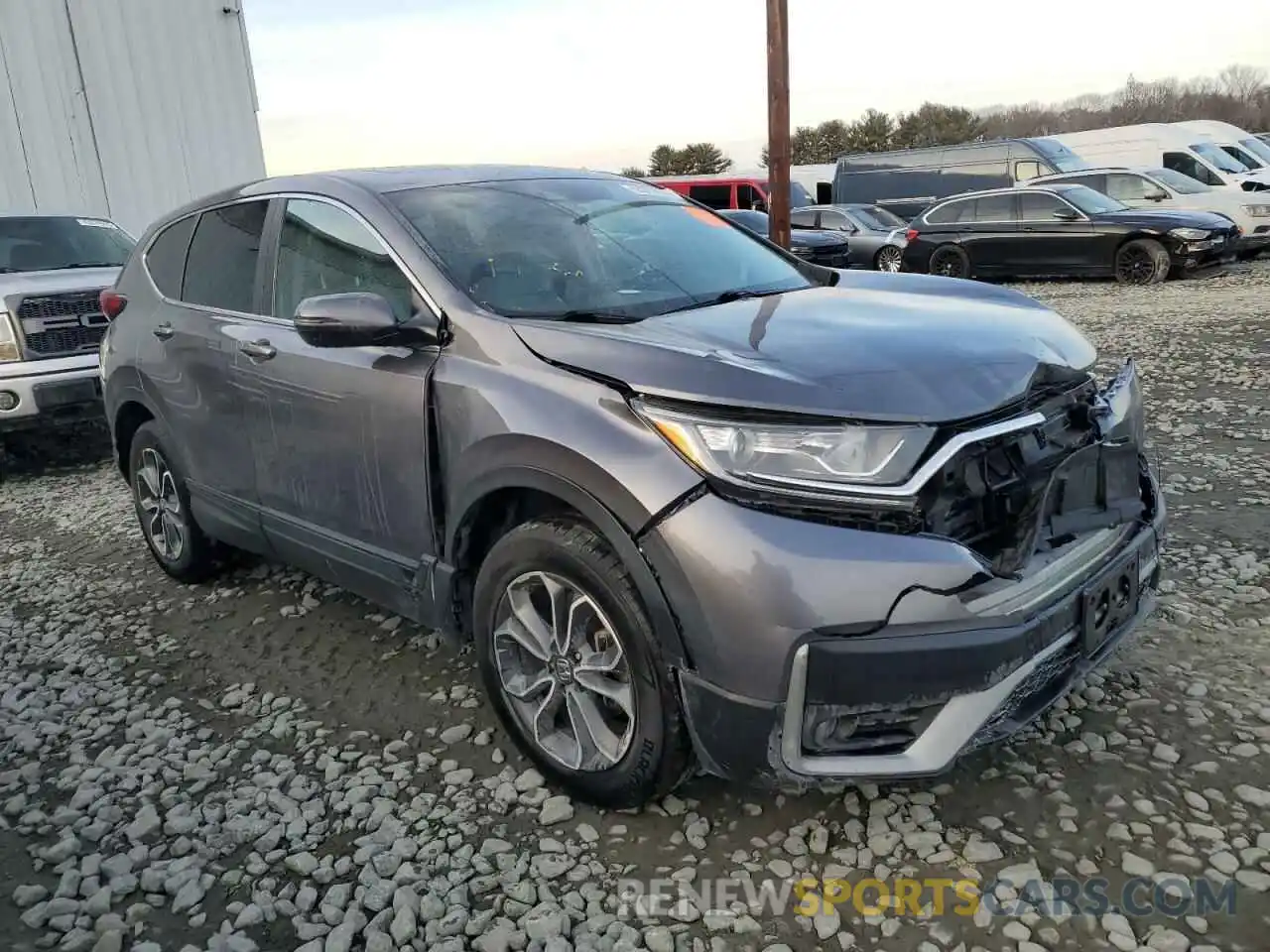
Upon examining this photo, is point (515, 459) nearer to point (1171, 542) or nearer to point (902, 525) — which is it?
point (902, 525)

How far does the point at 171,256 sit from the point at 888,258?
13862 millimetres

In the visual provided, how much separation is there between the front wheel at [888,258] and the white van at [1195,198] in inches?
111

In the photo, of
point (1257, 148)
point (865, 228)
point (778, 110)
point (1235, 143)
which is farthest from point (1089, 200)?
point (1257, 148)

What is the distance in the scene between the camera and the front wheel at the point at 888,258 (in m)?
16.2

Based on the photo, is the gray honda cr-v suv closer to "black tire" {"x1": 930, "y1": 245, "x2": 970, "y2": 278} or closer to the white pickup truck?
the white pickup truck

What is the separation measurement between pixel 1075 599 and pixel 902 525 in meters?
0.49

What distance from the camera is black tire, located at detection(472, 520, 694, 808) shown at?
7.63ft

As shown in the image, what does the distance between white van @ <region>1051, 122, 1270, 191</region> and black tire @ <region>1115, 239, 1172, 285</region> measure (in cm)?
333

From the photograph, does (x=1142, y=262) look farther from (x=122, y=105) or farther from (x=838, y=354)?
(x=122, y=105)

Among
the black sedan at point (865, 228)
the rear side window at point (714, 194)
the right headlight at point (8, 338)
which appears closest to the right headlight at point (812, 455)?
the right headlight at point (8, 338)

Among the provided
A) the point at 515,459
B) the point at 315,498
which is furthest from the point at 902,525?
the point at 315,498

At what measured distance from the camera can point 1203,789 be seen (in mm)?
2525

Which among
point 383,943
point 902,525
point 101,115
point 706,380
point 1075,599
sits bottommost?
point 383,943

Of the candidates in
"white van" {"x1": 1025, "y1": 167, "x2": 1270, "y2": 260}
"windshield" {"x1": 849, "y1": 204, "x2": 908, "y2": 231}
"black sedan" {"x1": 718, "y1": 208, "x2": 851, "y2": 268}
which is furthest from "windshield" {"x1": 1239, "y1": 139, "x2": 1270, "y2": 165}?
"black sedan" {"x1": 718, "y1": 208, "x2": 851, "y2": 268}
